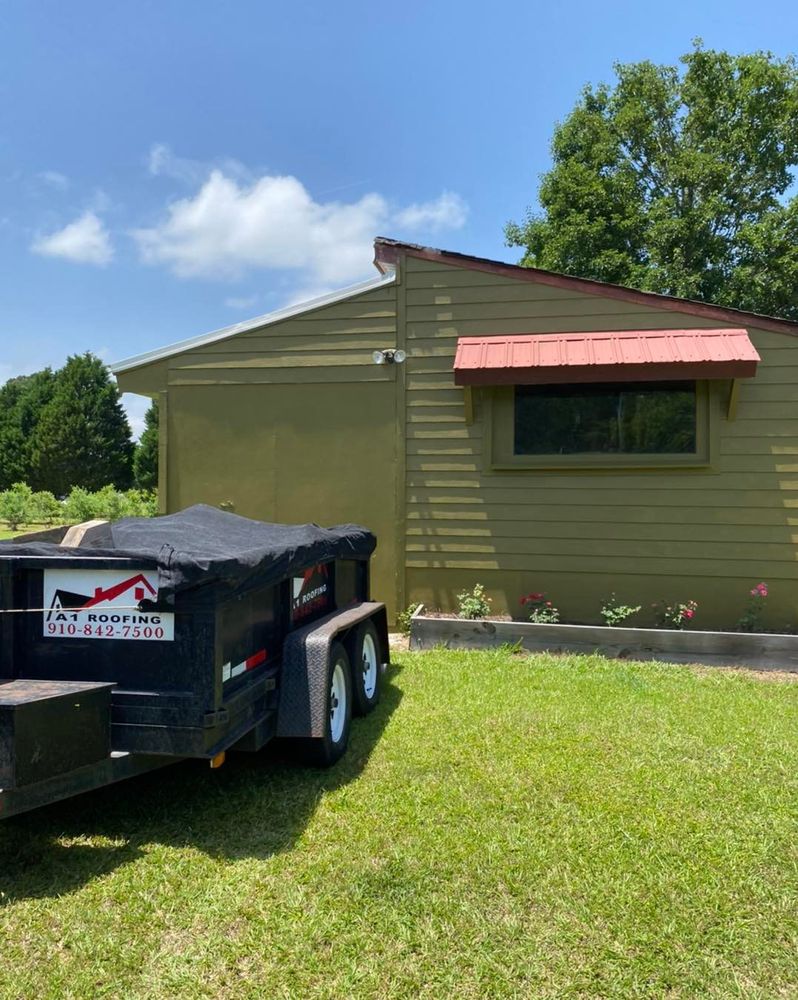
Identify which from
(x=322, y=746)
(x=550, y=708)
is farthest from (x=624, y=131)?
(x=322, y=746)

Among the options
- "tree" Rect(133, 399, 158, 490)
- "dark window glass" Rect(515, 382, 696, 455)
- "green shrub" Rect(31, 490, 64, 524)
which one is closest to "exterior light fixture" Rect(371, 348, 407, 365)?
"dark window glass" Rect(515, 382, 696, 455)

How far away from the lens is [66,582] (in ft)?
9.71

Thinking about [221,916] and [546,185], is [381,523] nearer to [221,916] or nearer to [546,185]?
[221,916]

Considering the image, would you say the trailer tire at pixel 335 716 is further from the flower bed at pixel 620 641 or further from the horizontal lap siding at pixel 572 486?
the horizontal lap siding at pixel 572 486

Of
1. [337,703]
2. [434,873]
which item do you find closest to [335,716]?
[337,703]

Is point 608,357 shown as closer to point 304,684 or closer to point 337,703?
point 337,703

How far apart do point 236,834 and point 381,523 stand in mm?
4530

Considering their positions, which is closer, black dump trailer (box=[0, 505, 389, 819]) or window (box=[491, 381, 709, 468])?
black dump trailer (box=[0, 505, 389, 819])

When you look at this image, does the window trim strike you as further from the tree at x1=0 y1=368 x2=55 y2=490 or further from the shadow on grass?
the tree at x1=0 y1=368 x2=55 y2=490

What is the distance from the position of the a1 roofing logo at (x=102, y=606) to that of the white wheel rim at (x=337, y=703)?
1.26 metres

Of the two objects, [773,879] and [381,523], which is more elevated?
[381,523]

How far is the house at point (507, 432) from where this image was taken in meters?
6.56

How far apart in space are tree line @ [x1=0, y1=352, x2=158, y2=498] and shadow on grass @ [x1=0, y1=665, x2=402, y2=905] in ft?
140

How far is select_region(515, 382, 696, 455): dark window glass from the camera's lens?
6750 millimetres
